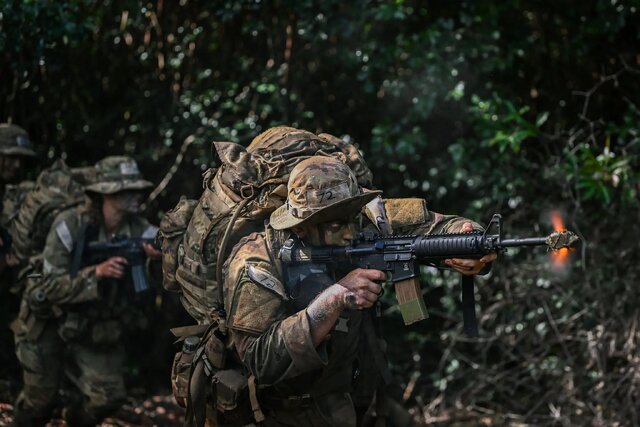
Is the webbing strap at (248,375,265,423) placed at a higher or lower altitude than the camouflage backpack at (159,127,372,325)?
lower

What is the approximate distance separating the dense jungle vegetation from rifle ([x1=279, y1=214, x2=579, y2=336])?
268 centimetres

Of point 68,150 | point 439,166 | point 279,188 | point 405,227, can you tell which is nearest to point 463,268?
point 405,227

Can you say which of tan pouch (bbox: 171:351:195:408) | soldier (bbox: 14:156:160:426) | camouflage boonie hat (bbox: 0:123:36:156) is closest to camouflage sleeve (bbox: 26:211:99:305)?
soldier (bbox: 14:156:160:426)

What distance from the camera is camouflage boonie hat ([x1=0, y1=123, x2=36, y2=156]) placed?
753cm

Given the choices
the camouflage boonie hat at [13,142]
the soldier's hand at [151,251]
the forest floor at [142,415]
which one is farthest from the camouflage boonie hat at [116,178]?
the forest floor at [142,415]

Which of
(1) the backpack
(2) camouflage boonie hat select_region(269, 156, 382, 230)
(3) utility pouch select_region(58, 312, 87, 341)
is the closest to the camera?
(2) camouflage boonie hat select_region(269, 156, 382, 230)

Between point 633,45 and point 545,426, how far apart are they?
9.21 ft

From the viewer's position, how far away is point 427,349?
28.1 feet

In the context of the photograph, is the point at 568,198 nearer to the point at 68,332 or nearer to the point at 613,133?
the point at 613,133

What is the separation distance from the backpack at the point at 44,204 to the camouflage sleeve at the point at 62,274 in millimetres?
273

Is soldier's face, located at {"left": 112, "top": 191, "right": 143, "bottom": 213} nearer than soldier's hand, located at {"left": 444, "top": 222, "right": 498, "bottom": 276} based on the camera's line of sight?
No

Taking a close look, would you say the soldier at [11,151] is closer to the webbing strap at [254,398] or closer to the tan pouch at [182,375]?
the tan pouch at [182,375]

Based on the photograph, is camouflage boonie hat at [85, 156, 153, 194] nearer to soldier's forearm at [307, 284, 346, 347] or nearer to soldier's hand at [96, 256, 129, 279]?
soldier's hand at [96, 256, 129, 279]

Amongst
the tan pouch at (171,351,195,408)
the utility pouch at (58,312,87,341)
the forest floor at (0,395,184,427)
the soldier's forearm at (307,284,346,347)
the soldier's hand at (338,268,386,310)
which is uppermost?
the soldier's hand at (338,268,386,310)
